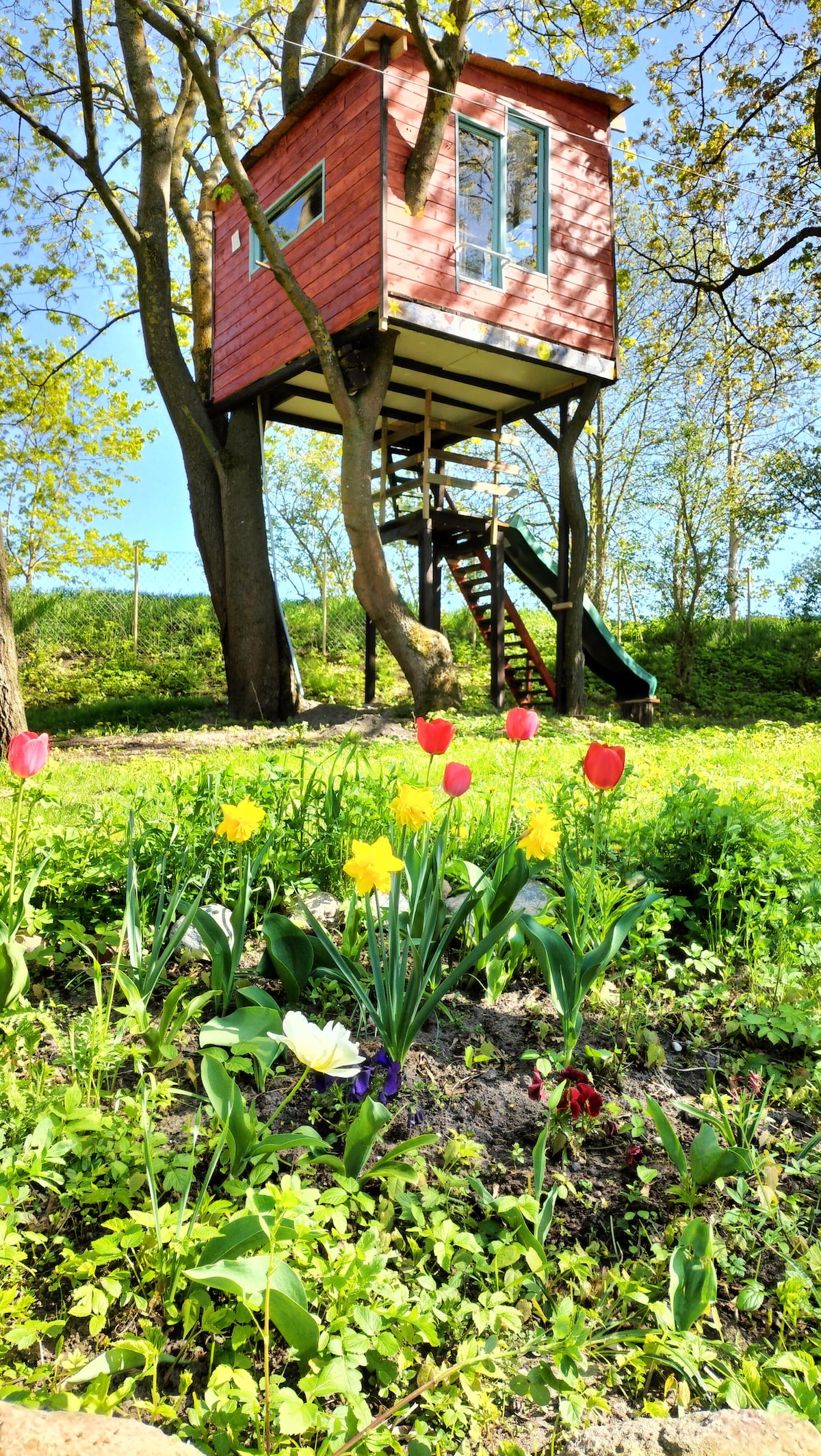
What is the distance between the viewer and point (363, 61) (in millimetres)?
9219

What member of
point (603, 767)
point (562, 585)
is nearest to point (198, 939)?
point (603, 767)

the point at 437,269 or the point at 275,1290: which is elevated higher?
the point at 437,269

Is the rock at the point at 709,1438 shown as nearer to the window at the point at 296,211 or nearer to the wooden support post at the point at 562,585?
the wooden support post at the point at 562,585

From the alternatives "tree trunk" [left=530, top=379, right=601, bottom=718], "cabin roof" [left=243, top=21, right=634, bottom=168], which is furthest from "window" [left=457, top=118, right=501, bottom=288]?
"tree trunk" [left=530, top=379, right=601, bottom=718]

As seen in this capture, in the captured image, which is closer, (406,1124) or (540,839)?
(406,1124)

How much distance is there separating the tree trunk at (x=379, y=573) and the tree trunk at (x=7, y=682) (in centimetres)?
336

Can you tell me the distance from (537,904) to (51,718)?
1029 cm

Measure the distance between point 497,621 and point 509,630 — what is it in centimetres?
171

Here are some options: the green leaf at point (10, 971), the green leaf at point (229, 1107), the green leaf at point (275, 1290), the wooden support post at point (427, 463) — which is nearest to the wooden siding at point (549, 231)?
the wooden support post at point (427, 463)

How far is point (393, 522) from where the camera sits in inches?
480

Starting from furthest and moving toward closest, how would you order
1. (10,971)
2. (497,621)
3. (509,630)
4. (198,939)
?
1. (509,630)
2. (497,621)
3. (198,939)
4. (10,971)

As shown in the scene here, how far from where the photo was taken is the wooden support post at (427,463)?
36.9ft

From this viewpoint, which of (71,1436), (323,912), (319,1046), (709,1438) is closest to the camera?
(71,1436)

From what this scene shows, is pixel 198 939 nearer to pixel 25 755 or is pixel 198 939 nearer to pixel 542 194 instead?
pixel 25 755
